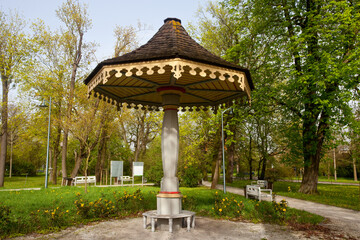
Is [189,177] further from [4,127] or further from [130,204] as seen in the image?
[4,127]

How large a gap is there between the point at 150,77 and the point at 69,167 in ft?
156

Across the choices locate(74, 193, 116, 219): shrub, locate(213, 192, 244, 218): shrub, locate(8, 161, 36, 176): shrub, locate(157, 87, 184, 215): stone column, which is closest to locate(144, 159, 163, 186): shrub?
locate(213, 192, 244, 218): shrub

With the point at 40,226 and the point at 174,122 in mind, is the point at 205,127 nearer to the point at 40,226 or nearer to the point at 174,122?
the point at 174,122

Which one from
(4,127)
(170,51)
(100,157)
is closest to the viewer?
(170,51)

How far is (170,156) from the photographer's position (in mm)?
7777

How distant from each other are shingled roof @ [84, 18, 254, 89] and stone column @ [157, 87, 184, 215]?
1543 millimetres

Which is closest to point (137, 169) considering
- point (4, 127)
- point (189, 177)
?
point (189, 177)

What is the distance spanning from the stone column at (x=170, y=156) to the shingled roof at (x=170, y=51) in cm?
154

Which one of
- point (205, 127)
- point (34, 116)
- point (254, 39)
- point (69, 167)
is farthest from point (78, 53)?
point (69, 167)

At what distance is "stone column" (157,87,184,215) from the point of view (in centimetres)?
746

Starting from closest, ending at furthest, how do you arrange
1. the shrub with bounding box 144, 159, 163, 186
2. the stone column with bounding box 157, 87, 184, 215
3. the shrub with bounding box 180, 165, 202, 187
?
the stone column with bounding box 157, 87, 184, 215 → the shrub with bounding box 180, 165, 202, 187 → the shrub with bounding box 144, 159, 163, 186

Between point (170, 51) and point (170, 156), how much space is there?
3.16m

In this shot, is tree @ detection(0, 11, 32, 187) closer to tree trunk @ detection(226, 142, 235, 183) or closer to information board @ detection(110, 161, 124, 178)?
information board @ detection(110, 161, 124, 178)

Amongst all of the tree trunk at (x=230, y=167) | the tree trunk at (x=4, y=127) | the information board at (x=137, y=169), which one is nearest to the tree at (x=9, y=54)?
the tree trunk at (x=4, y=127)
